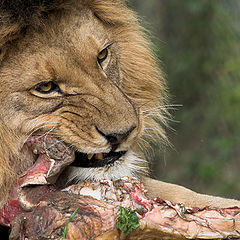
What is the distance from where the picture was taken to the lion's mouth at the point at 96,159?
307cm

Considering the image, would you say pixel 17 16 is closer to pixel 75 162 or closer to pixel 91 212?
pixel 75 162

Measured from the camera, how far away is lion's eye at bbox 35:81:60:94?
3047 mm

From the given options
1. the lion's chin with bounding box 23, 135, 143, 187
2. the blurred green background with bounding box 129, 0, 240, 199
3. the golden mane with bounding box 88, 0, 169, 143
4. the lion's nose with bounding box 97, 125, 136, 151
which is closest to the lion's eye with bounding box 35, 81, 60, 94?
the lion's chin with bounding box 23, 135, 143, 187

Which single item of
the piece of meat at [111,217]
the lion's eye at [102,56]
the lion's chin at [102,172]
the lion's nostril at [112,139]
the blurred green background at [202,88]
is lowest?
the blurred green background at [202,88]

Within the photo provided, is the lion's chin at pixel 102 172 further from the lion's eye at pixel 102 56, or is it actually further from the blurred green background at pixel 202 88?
the blurred green background at pixel 202 88

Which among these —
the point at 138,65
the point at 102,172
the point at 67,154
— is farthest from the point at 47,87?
the point at 138,65

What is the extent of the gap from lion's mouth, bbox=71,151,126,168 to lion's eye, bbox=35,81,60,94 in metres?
0.38

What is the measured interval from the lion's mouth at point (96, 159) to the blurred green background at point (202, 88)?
375cm

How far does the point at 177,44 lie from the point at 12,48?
431 cm

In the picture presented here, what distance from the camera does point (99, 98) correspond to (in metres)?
3.08

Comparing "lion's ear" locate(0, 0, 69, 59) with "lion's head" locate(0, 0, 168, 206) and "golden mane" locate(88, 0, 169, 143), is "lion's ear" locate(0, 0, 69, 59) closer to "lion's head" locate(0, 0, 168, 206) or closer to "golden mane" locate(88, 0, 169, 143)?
"lion's head" locate(0, 0, 168, 206)

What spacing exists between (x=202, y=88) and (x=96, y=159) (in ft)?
13.9

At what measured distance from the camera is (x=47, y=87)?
3062mm

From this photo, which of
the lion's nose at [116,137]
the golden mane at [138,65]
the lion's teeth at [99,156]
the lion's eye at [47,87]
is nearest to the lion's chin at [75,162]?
the lion's teeth at [99,156]
